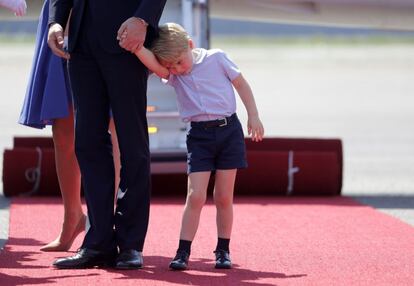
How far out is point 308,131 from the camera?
1984cm

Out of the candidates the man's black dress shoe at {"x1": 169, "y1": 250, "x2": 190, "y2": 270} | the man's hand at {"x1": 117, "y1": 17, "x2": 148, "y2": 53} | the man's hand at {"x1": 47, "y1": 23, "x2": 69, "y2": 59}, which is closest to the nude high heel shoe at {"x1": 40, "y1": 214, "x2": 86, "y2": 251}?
the man's black dress shoe at {"x1": 169, "y1": 250, "x2": 190, "y2": 270}

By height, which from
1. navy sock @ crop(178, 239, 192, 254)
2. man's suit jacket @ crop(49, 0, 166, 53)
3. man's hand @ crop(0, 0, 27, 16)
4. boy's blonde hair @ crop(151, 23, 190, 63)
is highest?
man's hand @ crop(0, 0, 27, 16)

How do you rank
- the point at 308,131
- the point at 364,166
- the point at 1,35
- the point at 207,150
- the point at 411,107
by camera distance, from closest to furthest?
1. the point at 207,150
2. the point at 364,166
3. the point at 308,131
4. the point at 411,107
5. the point at 1,35

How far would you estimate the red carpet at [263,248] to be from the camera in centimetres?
654

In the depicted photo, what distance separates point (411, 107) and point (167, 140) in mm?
14770

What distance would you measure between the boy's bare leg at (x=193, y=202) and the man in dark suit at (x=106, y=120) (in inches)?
9.3

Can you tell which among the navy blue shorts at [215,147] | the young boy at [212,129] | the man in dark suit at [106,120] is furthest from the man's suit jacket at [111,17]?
the navy blue shorts at [215,147]

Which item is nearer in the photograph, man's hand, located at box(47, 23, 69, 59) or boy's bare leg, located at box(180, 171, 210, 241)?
man's hand, located at box(47, 23, 69, 59)

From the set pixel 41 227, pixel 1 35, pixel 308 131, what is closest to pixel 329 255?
pixel 41 227

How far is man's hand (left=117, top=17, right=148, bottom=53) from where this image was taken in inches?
257

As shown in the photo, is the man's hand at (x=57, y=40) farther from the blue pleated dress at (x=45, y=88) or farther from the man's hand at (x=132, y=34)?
the blue pleated dress at (x=45, y=88)

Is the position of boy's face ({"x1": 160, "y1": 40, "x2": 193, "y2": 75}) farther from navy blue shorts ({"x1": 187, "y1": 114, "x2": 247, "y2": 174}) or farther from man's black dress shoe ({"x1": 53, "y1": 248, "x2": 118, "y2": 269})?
man's black dress shoe ({"x1": 53, "y1": 248, "x2": 118, "y2": 269})

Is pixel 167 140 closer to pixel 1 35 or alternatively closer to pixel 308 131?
pixel 308 131

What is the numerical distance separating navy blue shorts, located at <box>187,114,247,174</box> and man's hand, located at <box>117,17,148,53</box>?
70cm
